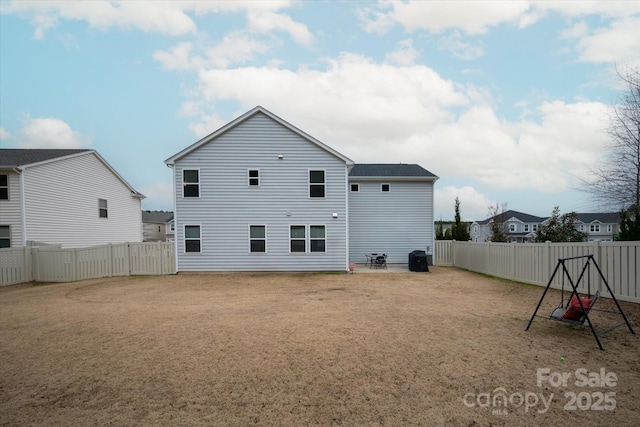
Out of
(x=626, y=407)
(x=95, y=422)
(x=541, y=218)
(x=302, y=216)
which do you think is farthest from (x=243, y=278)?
(x=541, y=218)

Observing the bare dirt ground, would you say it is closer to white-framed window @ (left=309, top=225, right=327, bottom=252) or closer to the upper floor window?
white-framed window @ (left=309, top=225, right=327, bottom=252)

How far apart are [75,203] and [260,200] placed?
494 inches

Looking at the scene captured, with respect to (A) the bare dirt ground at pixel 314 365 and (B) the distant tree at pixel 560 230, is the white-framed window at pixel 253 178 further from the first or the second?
(B) the distant tree at pixel 560 230

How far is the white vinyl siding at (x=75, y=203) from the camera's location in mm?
17922

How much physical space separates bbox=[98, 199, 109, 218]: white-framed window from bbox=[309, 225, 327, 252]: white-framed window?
51.3 ft

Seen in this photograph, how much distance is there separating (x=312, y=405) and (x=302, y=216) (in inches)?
517

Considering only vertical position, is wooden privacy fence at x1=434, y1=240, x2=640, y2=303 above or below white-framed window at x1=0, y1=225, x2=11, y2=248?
below

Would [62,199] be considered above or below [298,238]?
above

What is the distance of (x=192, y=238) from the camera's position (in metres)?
16.6

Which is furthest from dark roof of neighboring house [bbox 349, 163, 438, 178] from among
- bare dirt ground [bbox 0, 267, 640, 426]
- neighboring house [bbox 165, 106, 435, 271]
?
bare dirt ground [bbox 0, 267, 640, 426]

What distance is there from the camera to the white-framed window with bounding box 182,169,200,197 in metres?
16.6

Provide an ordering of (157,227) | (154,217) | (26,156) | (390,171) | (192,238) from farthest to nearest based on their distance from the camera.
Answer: (154,217) < (157,227) < (390,171) < (26,156) < (192,238)

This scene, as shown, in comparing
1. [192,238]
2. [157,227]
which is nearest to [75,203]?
[192,238]

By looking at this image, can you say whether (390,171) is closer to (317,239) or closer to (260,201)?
(317,239)
